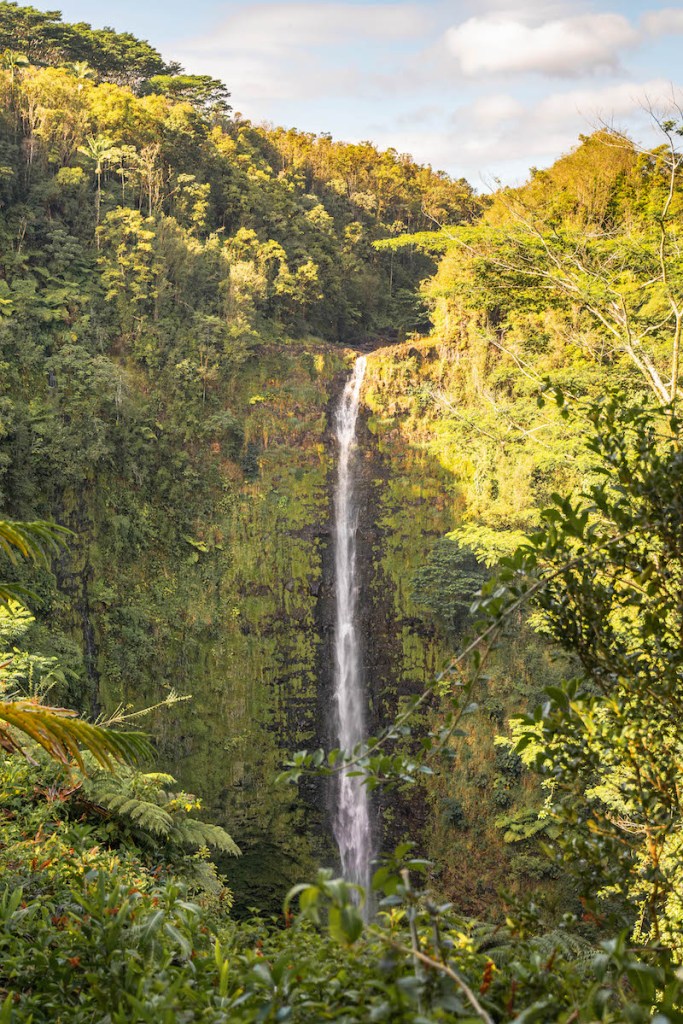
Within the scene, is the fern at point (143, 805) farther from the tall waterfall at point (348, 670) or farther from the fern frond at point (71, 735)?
the tall waterfall at point (348, 670)

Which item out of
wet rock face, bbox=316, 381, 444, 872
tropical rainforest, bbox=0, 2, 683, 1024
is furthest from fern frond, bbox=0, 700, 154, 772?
wet rock face, bbox=316, 381, 444, 872

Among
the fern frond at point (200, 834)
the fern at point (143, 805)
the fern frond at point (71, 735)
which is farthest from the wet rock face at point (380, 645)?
the fern frond at point (71, 735)

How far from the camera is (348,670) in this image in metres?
16.6

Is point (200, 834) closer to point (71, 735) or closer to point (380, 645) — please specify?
point (71, 735)

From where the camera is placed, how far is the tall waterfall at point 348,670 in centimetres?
1508

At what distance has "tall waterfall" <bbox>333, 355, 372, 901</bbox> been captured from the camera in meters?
15.1

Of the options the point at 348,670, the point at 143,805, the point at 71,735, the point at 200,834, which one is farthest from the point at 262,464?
the point at 71,735

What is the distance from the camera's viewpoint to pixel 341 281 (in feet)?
84.4

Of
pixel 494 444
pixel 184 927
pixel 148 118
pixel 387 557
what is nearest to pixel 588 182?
pixel 494 444

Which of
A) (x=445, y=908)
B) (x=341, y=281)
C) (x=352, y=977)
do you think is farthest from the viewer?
(x=341, y=281)

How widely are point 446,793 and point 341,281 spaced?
55.3 ft

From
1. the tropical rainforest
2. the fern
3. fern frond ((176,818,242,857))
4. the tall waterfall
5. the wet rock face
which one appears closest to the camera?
the fern

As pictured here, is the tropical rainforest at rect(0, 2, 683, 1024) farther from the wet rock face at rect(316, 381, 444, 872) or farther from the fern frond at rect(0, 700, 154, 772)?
the fern frond at rect(0, 700, 154, 772)

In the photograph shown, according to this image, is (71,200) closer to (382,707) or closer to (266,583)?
(266,583)
